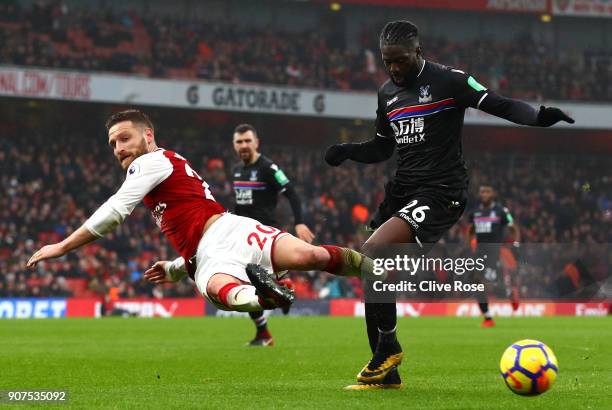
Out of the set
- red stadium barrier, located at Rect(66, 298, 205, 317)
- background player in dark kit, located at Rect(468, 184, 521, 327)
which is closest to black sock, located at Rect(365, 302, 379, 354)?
background player in dark kit, located at Rect(468, 184, 521, 327)

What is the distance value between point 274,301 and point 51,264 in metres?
21.7

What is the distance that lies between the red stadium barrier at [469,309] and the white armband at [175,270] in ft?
68.1

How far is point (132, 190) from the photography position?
6434mm

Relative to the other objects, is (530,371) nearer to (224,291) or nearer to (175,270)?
(224,291)

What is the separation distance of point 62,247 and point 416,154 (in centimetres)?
262

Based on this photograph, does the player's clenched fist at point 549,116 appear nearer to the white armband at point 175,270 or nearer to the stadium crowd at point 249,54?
the white armband at point 175,270

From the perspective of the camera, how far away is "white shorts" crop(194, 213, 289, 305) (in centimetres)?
647

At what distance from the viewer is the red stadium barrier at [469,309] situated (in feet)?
90.3

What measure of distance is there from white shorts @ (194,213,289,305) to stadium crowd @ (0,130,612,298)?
19959 millimetres

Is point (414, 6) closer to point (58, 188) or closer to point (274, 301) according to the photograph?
point (58, 188)

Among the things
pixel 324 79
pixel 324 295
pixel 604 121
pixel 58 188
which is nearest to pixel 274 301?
pixel 324 295

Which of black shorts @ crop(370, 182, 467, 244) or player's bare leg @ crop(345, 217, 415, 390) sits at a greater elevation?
black shorts @ crop(370, 182, 467, 244)

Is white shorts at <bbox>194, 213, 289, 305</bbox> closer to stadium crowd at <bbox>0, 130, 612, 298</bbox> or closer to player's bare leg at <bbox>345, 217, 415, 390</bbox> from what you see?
player's bare leg at <bbox>345, 217, 415, 390</bbox>

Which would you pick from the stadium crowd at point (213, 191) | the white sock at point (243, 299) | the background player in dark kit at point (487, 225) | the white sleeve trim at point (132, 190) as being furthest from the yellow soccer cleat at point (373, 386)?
the stadium crowd at point (213, 191)
